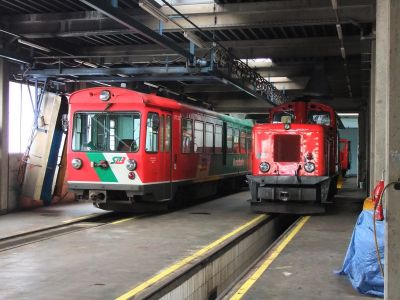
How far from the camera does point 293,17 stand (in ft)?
38.2

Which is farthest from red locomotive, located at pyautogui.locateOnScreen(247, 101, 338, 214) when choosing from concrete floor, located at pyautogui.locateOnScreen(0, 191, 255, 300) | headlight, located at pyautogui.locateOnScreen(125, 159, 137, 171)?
headlight, located at pyautogui.locateOnScreen(125, 159, 137, 171)

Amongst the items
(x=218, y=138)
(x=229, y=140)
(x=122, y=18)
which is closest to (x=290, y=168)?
(x=218, y=138)

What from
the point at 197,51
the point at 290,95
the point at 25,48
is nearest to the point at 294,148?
the point at 197,51

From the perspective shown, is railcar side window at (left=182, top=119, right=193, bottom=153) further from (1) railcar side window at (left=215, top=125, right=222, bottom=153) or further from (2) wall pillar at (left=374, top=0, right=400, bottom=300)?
(2) wall pillar at (left=374, top=0, right=400, bottom=300)

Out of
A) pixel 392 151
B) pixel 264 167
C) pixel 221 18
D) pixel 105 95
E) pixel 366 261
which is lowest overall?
pixel 366 261

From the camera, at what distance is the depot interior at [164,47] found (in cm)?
1140

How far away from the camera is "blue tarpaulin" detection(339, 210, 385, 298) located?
19.5ft

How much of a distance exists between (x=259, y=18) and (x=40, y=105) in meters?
7.07

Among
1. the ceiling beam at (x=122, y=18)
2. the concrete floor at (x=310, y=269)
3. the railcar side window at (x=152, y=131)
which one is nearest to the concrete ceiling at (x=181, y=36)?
the ceiling beam at (x=122, y=18)

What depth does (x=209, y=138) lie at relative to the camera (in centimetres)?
1734

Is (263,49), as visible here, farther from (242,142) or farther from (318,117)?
(242,142)

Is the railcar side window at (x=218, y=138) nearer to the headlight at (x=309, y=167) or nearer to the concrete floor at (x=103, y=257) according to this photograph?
the headlight at (x=309, y=167)

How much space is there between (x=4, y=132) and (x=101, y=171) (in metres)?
3.23

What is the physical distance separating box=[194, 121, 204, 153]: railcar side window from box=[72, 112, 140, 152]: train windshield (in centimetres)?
354
